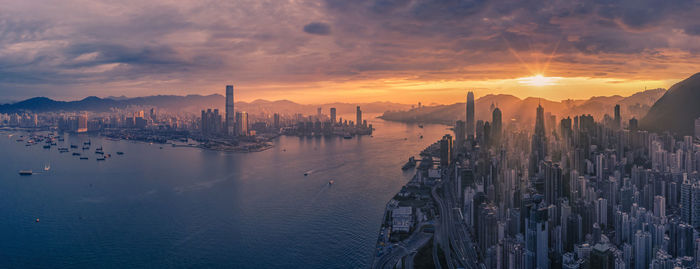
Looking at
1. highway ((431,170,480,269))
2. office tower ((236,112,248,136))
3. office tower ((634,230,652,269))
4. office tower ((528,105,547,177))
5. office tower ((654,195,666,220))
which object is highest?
office tower ((236,112,248,136))

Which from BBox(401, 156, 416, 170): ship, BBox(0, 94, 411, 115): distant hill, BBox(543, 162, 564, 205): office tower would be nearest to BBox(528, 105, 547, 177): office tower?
BBox(543, 162, 564, 205): office tower

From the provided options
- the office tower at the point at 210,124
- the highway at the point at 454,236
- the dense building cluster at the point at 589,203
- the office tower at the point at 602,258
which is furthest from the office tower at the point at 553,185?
the office tower at the point at 210,124

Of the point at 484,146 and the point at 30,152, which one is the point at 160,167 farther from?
the point at 484,146

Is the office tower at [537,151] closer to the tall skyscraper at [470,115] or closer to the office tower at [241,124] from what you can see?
the tall skyscraper at [470,115]

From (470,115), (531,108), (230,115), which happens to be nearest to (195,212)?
(470,115)

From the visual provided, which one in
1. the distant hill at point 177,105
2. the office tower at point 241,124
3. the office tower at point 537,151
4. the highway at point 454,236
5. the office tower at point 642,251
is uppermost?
the distant hill at point 177,105

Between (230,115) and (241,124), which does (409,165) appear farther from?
(230,115)

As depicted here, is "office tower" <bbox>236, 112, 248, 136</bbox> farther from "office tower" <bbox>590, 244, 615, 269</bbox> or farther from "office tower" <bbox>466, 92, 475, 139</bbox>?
"office tower" <bbox>590, 244, 615, 269</bbox>
